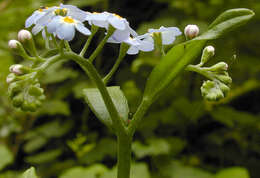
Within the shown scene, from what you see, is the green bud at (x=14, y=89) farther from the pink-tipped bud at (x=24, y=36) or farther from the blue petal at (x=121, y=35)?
the blue petal at (x=121, y=35)

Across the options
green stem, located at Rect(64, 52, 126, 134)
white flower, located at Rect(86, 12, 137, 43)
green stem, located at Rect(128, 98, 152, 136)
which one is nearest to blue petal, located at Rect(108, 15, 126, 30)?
white flower, located at Rect(86, 12, 137, 43)

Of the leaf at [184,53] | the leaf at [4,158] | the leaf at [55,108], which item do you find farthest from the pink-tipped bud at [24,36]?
the leaf at [55,108]

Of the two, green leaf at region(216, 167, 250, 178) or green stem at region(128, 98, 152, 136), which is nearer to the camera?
green stem at region(128, 98, 152, 136)

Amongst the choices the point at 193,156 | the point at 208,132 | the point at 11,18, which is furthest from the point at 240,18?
the point at 11,18

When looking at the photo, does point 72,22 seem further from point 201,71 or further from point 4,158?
point 4,158

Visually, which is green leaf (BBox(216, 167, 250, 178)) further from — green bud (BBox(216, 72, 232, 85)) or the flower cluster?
the flower cluster

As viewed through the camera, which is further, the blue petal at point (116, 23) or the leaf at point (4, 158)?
the leaf at point (4, 158)
